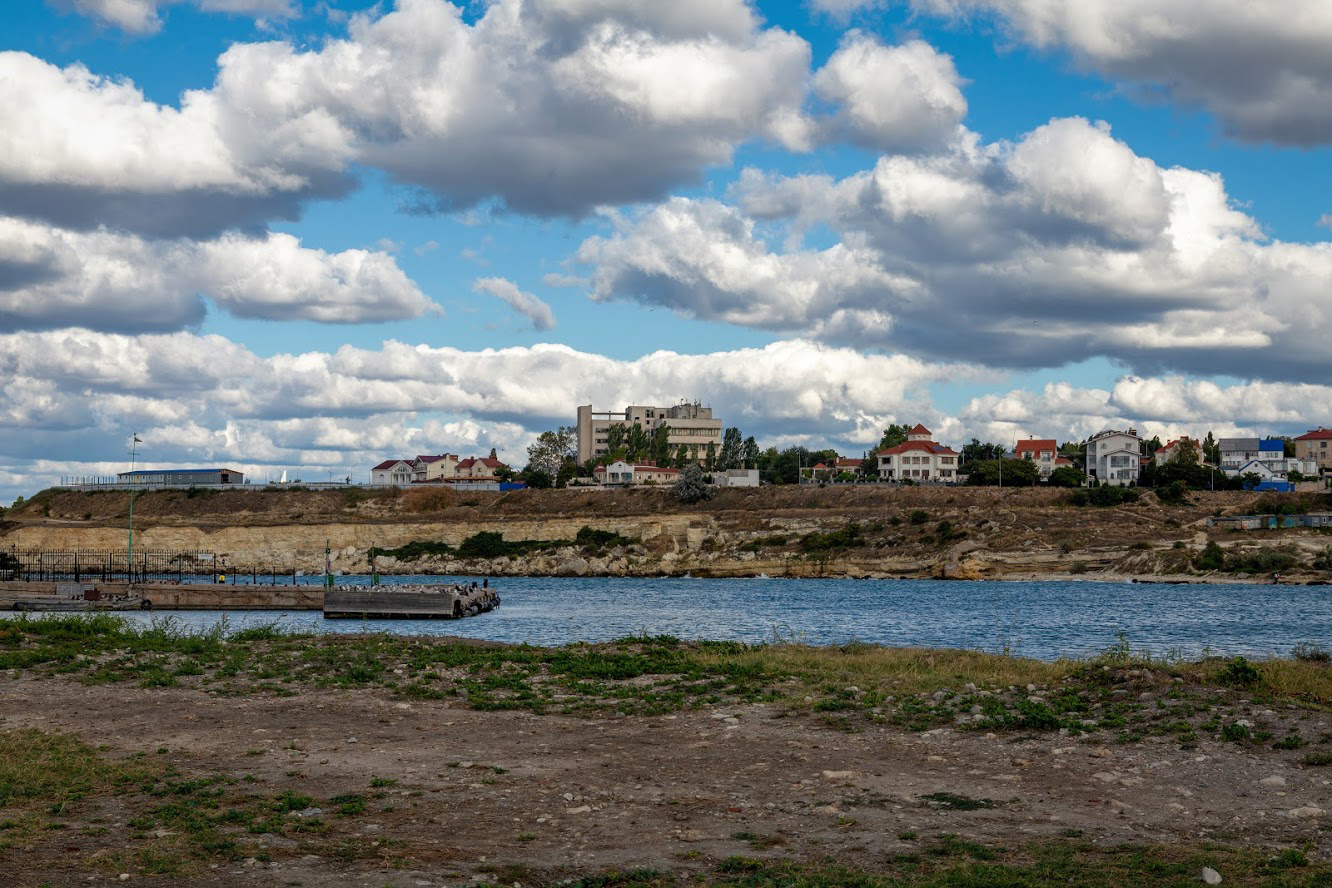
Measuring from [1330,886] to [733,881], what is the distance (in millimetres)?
5482

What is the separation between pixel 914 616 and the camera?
6350 centimetres

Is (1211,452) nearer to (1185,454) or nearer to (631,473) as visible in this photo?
(1185,454)

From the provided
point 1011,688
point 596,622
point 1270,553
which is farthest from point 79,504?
point 1011,688

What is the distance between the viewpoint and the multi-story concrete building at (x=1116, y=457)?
164m

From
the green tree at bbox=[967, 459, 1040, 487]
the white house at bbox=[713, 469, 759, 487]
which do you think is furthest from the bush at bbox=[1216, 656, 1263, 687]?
the white house at bbox=[713, 469, 759, 487]

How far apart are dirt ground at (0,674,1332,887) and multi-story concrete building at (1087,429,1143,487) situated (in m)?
152

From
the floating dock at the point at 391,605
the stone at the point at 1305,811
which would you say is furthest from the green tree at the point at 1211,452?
the stone at the point at 1305,811

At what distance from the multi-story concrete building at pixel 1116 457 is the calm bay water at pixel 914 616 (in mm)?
70380

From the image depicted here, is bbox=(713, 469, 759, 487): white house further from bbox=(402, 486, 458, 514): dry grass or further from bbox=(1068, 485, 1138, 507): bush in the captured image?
bbox=(1068, 485, 1138, 507): bush

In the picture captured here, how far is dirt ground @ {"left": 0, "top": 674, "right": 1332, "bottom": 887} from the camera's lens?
12547 millimetres

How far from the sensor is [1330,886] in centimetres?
1102

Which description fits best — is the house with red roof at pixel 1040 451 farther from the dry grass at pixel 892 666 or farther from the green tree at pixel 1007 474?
the dry grass at pixel 892 666

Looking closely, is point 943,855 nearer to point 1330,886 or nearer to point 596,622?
point 1330,886

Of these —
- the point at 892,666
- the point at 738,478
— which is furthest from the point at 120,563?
the point at 892,666
